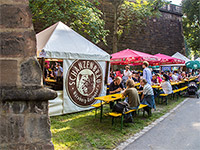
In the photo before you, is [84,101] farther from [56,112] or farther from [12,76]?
[12,76]

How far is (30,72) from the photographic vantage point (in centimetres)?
185

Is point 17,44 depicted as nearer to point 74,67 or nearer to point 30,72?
point 30,72

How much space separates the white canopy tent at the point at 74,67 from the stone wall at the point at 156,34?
10.7m

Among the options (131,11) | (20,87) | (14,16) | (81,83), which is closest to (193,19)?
(131,11)

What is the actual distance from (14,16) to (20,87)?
27.5 inches

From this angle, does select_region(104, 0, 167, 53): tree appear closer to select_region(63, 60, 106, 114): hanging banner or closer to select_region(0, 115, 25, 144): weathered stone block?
select_region(63, 60, 106, 114): hanging banner

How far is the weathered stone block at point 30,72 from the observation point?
1828 millimetres

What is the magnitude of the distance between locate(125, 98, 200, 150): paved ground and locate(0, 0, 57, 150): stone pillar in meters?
2.69

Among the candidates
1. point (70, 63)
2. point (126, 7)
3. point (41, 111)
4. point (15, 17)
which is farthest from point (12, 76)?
point (126, 7)

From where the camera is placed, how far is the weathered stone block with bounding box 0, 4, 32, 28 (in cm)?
178

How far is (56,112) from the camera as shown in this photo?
20.4ft

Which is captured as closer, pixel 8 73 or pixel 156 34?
pixel 8 73

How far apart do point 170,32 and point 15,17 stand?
85.1 ft

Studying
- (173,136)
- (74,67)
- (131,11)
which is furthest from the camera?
(131,11)
